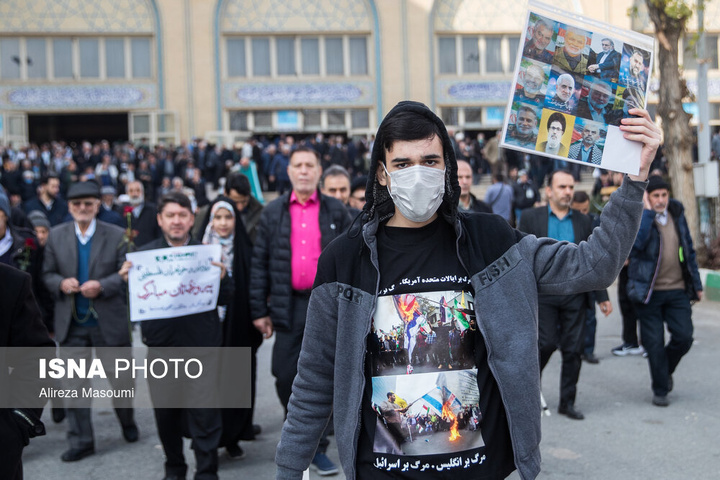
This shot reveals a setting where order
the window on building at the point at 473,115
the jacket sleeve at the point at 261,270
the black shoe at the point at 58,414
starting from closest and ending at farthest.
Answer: the jacket sleeve at the point at 261,270
the black shoe at the point at 58,414
the window on building at the point at 473,115

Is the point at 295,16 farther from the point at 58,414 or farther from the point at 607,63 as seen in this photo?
the point at 607,63

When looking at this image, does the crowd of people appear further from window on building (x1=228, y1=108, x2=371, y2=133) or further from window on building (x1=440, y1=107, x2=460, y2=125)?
window on building (x1=440, y1=107, x2=460, y2=125)

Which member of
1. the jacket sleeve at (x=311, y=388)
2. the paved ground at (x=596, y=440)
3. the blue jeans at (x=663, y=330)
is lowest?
the paved ground at (x=596, y=440)

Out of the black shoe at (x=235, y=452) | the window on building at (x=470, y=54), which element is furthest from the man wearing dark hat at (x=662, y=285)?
the window on building at (x=470, y=54)

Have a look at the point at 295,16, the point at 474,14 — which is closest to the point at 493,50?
the point at 474,14

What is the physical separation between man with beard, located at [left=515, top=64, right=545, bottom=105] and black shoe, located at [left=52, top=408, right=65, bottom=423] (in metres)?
5.62

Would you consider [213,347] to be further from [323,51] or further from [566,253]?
[323,51]

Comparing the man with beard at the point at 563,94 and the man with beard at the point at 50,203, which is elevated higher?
the man with beard at the point at 50,203

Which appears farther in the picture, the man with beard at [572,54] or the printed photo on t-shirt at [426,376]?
the man with beard at [572,54]

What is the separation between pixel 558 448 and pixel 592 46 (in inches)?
148

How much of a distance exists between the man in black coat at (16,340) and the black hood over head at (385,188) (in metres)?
1.49

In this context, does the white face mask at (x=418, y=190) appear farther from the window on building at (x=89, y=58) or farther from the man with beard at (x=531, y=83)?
the window on building at (x=89, y=58)

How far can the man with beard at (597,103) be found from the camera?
8.49 ft

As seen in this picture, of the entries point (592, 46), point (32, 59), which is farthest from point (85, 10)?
point (592, 46)
